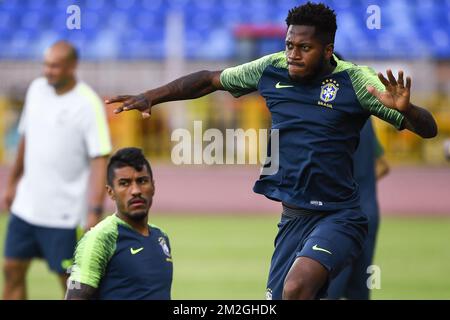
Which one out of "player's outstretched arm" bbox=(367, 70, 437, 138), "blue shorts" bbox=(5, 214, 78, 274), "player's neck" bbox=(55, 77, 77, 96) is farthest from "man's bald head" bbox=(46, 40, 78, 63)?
"player's outstretched arm" bbox=(367, 70, 437, 138)

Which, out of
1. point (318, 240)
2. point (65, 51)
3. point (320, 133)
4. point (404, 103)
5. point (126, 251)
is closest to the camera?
point (404, 103)

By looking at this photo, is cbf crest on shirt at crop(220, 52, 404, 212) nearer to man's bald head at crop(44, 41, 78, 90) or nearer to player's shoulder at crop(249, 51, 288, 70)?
player's shoulder at crop(249, 51, 288, 70)

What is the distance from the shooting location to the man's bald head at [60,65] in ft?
28.7

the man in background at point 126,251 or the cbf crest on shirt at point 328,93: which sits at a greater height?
the cbf crest on shirt at point 328,93

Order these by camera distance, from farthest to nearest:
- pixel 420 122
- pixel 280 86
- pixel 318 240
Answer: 1. pixel 280 86
2. pixel 318 240
3. pixel 420 122

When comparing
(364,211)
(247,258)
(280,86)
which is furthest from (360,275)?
(247,258)

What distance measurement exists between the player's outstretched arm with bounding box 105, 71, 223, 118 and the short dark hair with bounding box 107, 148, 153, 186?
0.99 feet

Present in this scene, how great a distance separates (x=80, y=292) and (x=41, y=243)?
315 centimetres

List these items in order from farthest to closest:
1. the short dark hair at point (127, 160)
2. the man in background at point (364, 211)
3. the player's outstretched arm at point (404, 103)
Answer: the man in background at point (364, 211)
the short dark hair at point (127, 160)
the player's outstretched arm at point (404, 103)

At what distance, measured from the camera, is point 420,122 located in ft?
18.8

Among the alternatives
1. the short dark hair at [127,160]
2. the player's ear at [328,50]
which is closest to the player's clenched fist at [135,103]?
the short dark hair at [127,160]

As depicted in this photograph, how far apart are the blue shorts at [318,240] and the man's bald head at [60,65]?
3240 mm

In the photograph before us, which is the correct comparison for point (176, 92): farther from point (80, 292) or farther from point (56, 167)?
point (56, 167)

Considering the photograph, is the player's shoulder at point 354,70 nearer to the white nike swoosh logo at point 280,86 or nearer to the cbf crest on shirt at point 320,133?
the cbf crest on shirt at point 320,133
